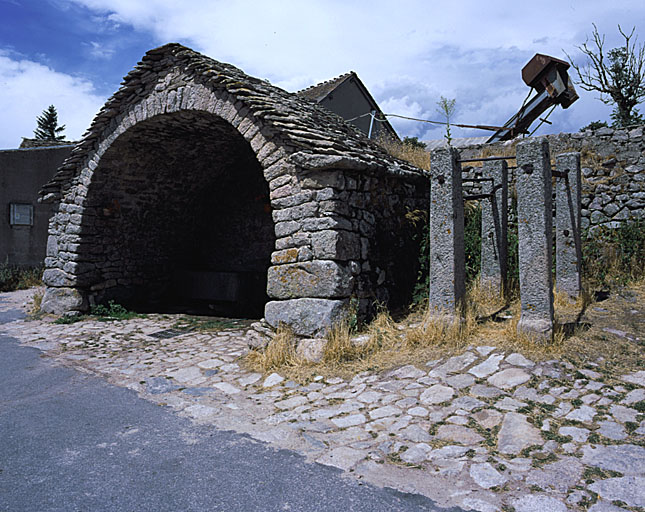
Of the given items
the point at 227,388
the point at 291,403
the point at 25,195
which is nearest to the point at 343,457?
the point at 291,403

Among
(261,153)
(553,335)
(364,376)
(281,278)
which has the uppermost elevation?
(261,153)

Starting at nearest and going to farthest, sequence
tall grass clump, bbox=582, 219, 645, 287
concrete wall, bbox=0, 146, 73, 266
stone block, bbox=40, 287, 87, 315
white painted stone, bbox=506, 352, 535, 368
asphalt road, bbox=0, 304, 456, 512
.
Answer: asphalt road, bbox=0, 304, 456, 512 < white painted stone, bbox=506, 352, 535, 368 < tall grass clump, bbox=582, 219, 645, 287 < stone block, bbox=40, 287, 87, 315 < concrete wall, bbox=0, 146, 73, 266

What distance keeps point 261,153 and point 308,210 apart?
3.43 ft

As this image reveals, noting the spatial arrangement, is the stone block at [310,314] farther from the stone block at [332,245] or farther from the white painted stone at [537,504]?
the white painted stone at [537,504]

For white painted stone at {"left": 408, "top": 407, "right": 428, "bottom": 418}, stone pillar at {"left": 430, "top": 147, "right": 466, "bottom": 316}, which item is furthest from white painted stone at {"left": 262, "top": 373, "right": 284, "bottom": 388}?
stone pillar at {"left": 430, "top": 147, "right": 466, "bottom": 316}

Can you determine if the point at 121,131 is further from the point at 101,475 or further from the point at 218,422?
the point at 101,475

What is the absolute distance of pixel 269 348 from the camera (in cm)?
511

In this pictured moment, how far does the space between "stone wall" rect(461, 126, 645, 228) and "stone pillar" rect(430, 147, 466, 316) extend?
10.6 ft

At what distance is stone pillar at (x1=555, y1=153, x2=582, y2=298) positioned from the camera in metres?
5.32

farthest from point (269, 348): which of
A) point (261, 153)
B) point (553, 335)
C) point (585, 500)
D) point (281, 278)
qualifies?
point (585, 500)

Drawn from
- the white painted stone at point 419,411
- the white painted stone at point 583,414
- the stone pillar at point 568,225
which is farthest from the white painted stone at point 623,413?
the stone pillar at point 568,225

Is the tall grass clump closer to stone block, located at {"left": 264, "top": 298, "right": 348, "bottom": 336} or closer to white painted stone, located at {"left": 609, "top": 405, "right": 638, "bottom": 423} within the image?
white painted stone, located at {"left": 609, "top": 405, "right": 638, "bottom": 423}

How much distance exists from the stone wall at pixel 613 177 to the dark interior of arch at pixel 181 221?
217 inches

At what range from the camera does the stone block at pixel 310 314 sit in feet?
16.4
